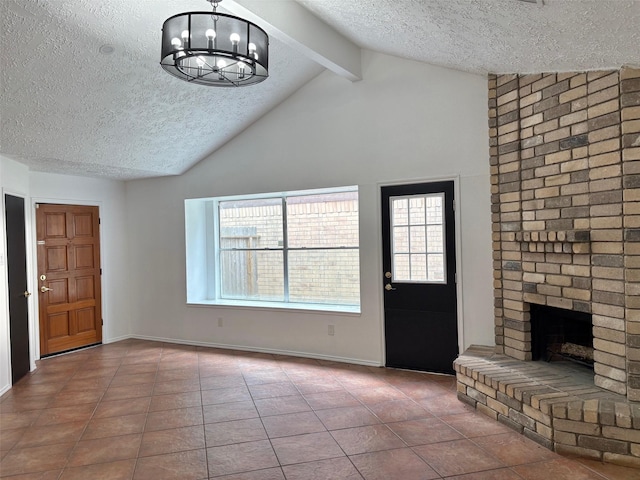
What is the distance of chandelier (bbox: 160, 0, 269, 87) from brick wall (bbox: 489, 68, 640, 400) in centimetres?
211

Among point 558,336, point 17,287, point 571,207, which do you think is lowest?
point 558,336

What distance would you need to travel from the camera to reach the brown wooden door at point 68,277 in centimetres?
551

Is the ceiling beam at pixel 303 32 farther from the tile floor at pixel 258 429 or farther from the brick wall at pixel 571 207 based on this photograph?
the tile floor at pixel 258 429

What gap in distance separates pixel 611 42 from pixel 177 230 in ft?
16.5

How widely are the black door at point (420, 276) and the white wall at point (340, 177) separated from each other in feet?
0.39

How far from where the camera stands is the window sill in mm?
5016

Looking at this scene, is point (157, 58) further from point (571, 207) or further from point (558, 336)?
point (558, 336)

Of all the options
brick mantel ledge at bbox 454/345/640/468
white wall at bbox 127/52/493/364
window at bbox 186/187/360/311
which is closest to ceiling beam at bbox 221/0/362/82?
white wall at bbox 127/52/493/364

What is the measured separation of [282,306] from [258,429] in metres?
2.21

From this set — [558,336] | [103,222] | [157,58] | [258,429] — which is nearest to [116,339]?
[103,222]

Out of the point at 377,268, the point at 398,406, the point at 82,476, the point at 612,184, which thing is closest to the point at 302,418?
the point at 398,406

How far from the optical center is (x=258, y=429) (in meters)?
3.26

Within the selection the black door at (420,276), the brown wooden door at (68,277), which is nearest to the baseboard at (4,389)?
the brown wooden door at (68,277)

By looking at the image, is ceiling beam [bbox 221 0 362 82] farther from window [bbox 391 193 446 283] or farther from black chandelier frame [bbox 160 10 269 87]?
window [bbox 391 193 446 283]
